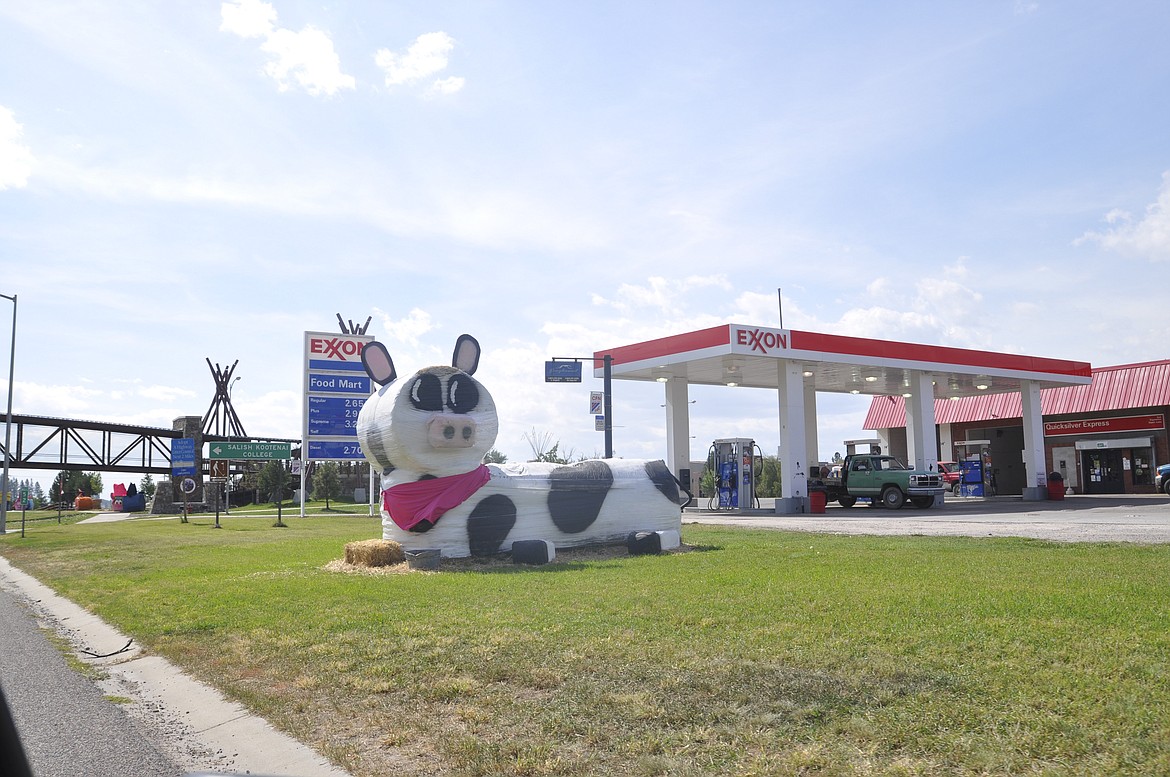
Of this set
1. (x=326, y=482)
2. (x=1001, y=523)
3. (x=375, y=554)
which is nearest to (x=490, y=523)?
(x=375, y=554)

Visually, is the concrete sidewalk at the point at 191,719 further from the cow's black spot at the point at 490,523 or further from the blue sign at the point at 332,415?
the blue sign at the point at 332,415

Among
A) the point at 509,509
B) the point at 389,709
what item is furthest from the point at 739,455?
the point at 389,709

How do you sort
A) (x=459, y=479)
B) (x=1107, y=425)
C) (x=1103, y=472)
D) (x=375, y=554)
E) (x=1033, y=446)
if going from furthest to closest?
(x=1103, y=472) < (x=1107, y=425) < (x=1033, y=446) < (x=459, y=479) < (x=375, y=554)

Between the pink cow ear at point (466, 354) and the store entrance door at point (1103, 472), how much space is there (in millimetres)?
37053

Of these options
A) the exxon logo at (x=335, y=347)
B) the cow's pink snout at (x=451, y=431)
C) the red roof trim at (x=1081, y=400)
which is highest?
the exxon logo at (x=335, y=347)

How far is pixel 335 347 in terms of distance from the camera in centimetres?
3366

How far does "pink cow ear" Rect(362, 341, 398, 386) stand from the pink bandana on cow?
2.21 metres

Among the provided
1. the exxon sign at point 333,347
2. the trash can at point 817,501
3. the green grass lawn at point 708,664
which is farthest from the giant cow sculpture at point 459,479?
the exxon sign at point 333,347

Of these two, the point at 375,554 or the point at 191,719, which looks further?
the point at 375,554

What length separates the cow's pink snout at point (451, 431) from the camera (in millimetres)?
13469

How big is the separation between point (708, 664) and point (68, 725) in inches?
170

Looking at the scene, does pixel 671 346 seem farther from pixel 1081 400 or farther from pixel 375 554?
pixel 1081 400

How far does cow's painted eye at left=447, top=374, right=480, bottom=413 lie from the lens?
14.0 metres

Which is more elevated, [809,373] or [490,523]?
[809,373]
